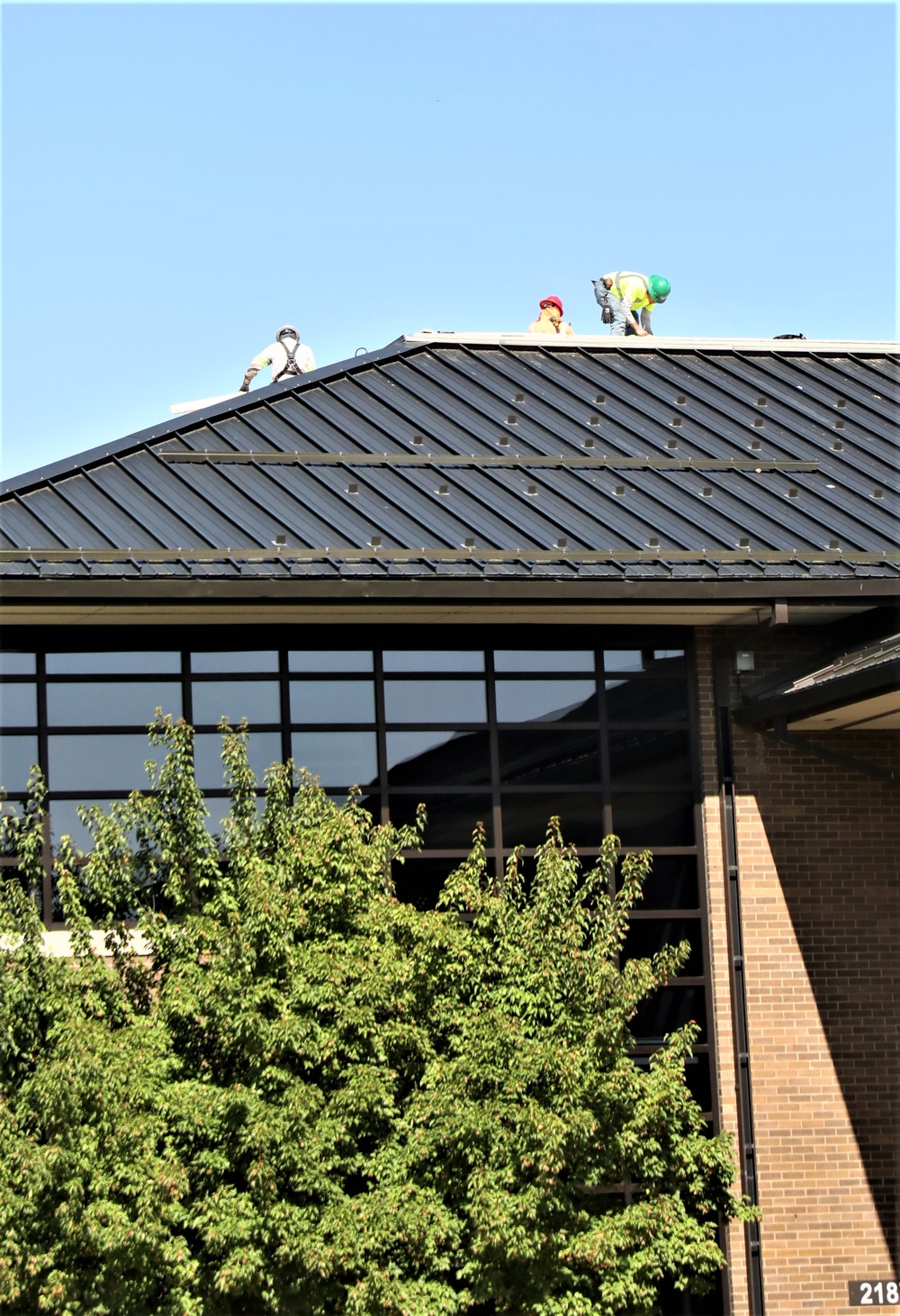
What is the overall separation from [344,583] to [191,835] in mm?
2803

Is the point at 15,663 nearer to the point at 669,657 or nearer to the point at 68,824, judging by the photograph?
the point at 68,824

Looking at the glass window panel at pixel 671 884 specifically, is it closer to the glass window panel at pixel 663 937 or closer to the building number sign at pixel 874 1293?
the glass window panel at pixel 663 937

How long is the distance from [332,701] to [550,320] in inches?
293

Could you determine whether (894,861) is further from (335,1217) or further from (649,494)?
(335,1217)

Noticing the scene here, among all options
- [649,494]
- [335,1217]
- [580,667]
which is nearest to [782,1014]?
[580,667]

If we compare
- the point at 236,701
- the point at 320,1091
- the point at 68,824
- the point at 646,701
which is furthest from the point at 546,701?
the point at 320,1091

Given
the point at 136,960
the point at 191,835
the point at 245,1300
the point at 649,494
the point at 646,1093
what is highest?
the point at 649,494

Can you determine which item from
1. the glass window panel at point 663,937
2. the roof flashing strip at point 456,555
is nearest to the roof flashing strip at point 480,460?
the roof flashing strip at point 456,555

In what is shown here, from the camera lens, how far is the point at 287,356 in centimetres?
1833

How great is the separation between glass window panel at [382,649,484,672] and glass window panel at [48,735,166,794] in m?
1.93

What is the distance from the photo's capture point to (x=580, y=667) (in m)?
14.1

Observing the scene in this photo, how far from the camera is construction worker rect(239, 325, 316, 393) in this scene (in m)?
18.3

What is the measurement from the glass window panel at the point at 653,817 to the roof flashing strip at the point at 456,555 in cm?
193

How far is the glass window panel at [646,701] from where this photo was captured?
46.2ft
